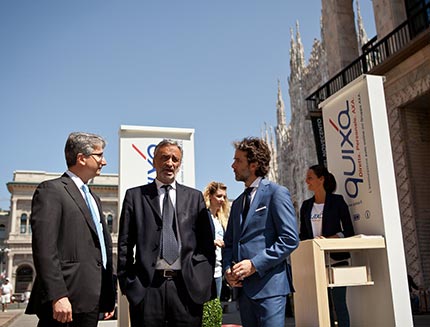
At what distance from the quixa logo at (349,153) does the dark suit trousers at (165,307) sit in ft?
7.27

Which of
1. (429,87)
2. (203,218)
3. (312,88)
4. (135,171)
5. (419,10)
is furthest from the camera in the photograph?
(312,88)

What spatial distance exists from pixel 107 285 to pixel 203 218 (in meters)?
0.76

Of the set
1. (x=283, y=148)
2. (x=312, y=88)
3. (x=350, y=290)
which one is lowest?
(x=350, y=290)

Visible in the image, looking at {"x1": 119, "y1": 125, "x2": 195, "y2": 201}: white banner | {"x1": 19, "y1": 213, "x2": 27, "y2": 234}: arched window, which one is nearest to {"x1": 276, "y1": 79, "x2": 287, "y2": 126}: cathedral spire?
{"x1": 19, "y1": 213, "x2": 27, "y2": 234}: arched window

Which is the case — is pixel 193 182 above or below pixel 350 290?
above

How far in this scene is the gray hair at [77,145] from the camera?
2846 mm

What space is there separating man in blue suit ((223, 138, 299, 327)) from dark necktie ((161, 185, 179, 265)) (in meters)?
0.39

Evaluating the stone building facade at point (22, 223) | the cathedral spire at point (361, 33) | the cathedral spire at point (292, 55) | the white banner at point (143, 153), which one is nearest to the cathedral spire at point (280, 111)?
the cathedral spire at point (292, 55)

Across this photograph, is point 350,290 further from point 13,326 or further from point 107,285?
point 13,326

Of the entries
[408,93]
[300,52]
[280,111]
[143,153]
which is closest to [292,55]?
[300,52]

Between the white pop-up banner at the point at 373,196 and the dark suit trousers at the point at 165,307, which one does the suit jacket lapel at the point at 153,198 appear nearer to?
the dark suit trousers at the point at 165,307

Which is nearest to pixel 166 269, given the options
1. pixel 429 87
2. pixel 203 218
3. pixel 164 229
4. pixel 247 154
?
pixel 164 229

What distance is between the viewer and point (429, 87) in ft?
29.9

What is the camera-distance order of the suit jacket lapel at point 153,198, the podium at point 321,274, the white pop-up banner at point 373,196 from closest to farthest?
1. the suit jacket lapel at point 153,198
2. the podium at point 321,274
3. the white pop-up banner at point 373,196
